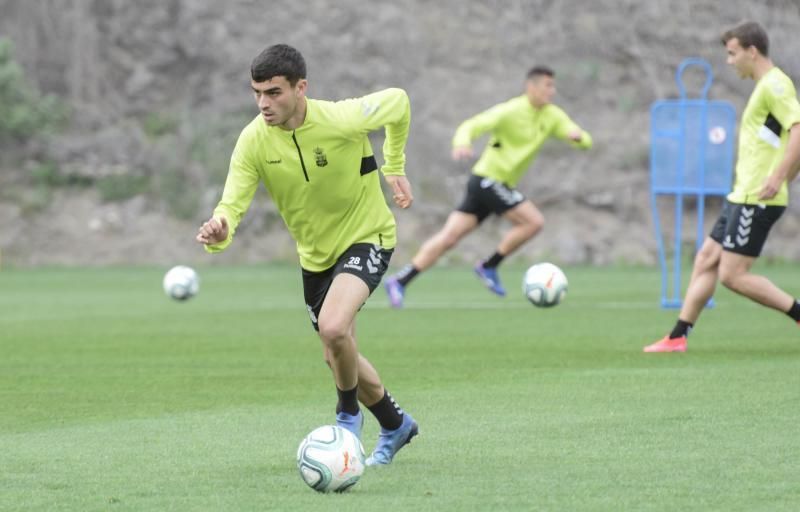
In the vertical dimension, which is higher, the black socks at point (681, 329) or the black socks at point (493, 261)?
the black socks at point (681, 329)

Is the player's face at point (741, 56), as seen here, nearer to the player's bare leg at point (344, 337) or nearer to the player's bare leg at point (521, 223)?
the player's bare leg at point (344, 337)

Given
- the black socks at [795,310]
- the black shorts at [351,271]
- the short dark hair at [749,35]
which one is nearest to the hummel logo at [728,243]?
the black socks at [795,310]

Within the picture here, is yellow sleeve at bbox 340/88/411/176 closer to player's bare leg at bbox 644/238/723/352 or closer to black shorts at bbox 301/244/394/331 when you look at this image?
black shorts at bbox 301/244/394/331

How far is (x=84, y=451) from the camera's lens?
732cm

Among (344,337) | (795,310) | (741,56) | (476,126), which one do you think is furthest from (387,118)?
(476,126)

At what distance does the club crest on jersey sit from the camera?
710 cm

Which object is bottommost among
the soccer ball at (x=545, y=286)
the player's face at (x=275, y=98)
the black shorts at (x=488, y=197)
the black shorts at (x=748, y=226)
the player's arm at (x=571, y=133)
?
the black shorts at (x=488, y=197)

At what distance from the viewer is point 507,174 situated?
16.3 metres

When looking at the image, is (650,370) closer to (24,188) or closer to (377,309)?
(377,309)

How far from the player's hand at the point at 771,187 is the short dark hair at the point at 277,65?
4.52m

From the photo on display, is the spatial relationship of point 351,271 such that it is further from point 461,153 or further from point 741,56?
point 461,153

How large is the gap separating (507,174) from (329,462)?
1048 cm

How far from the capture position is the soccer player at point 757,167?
1052 cm

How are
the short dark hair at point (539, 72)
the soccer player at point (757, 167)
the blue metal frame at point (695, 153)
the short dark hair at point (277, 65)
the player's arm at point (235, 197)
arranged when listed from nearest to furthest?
the player's arm at point (235, 197), the short dark hair at point (277, 65), the soccer player at point (757, 167), the blue metal frame at point (695, 153), the short dark hair at point (539, 72)
